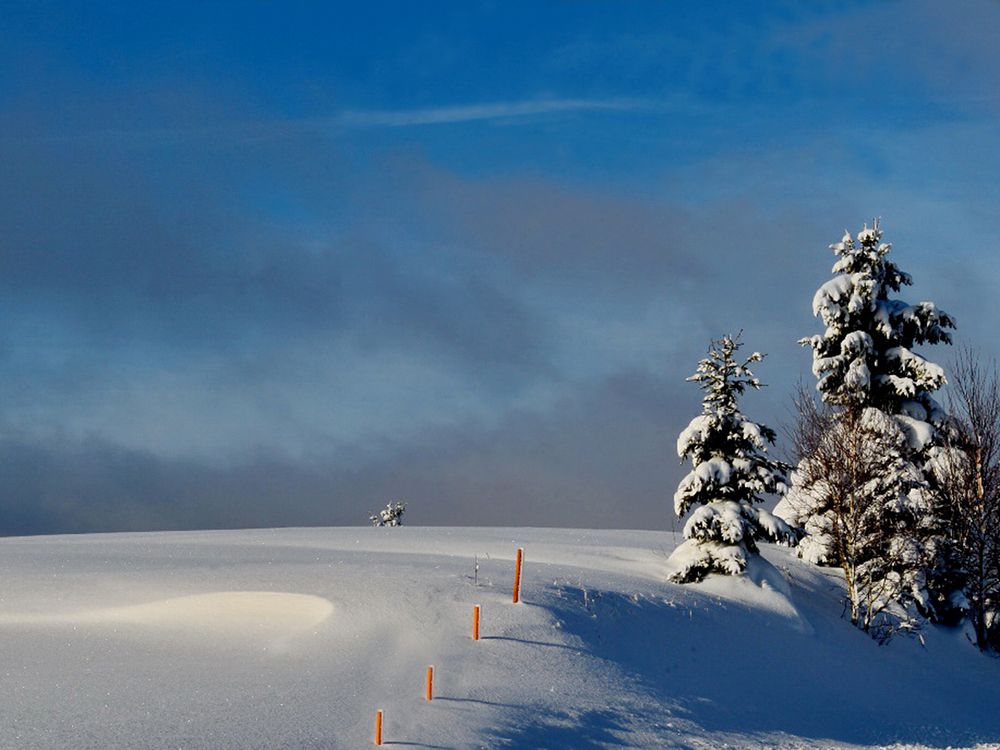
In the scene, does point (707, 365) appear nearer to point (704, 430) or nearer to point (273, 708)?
point (704, 430)

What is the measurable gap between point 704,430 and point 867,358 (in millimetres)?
8576

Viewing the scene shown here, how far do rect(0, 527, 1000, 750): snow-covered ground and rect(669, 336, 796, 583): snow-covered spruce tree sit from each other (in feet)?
2.64

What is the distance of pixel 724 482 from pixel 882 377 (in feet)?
29.9

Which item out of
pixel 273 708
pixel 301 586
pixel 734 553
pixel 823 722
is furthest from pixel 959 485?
pixel 273 708

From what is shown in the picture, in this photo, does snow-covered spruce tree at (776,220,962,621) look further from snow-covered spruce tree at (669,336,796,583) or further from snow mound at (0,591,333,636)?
snow mound at (0,591,333,636)

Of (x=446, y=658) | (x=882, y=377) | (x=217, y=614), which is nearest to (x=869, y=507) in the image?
(x=882, y=377)

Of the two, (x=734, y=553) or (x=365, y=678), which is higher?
(x=734, y=553)

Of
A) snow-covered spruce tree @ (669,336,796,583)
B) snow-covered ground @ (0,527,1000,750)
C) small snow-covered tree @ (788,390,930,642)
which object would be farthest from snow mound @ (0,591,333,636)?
small snow-covered tree @ (788,390,930,642)

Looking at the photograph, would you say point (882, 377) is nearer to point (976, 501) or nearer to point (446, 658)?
point (976, 501)

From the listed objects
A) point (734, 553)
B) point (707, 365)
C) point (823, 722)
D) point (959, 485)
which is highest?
point (707, 365)

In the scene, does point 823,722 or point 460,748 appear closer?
point 460,748

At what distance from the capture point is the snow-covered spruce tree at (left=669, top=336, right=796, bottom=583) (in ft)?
81.4

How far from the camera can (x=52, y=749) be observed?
1311 cm

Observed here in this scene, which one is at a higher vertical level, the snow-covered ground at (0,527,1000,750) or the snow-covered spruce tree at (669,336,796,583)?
the snow-covered spruce tree at (669,336,796,583)
